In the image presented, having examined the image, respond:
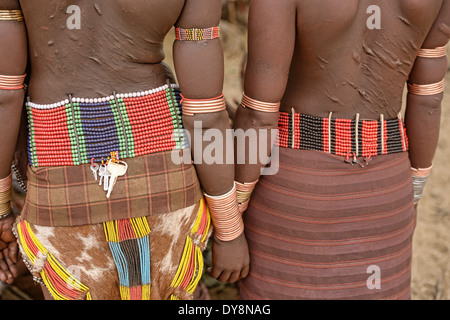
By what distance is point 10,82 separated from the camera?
142 cm

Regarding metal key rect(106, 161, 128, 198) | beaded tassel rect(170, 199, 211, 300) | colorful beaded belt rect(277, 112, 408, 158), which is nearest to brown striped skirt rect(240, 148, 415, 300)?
colorful beaded belt rect(277, 112, 408, 158)

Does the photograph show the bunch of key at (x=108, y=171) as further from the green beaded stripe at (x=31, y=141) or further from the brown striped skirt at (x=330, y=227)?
the brown striped skirt at (x=330, y=227)

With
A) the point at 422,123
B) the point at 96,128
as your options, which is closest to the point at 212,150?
the point at 96,128

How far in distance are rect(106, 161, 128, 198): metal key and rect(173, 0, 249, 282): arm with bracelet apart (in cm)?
24

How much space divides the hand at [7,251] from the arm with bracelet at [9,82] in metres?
0.02

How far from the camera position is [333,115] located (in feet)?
5.54

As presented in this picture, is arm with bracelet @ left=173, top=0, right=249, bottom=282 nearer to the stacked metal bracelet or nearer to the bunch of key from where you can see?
the bunch of key

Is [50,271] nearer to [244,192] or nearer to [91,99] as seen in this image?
[91,99]

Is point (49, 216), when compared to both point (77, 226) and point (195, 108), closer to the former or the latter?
point (77, 226)

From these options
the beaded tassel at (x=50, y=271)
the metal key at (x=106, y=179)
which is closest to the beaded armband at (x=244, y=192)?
the metal key at (x=106, y=179)

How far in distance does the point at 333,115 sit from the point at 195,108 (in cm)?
52

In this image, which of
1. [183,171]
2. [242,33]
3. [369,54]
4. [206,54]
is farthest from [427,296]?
[242,33]

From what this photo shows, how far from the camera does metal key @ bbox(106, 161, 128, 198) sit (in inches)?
57.7

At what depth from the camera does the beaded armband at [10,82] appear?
4.61 ft
